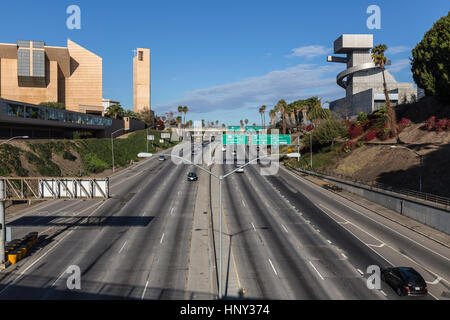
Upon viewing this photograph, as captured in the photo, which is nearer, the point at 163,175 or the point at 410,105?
the point at 163,175

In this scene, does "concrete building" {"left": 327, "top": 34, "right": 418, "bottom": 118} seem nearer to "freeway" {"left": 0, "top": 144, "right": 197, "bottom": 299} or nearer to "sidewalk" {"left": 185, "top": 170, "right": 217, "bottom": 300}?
"freeway" {"left": 0, "top": 144, "right": 197, "bottom": 299}

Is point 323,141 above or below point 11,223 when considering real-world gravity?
above

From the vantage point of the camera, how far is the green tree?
65.8 metres

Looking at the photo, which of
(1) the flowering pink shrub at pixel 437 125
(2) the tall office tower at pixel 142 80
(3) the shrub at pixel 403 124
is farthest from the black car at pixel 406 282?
(2) the tall office tower at pixel 142 80

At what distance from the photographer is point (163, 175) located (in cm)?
7338

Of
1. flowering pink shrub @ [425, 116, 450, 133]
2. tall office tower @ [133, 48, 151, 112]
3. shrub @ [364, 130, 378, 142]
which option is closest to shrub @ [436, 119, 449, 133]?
flowering pink shrub @ [425, 116, 450, 133]

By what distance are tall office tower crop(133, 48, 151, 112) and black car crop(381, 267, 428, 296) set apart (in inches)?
6307

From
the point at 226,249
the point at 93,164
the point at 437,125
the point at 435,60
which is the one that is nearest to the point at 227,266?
the point at 226,249

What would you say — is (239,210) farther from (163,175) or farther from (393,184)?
(163,175)

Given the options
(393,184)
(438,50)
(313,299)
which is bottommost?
(313,299)

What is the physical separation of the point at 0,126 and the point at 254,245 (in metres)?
53.8

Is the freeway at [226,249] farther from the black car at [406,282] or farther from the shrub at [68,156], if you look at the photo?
the shrub at [68,156]

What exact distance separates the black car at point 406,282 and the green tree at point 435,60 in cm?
5701
